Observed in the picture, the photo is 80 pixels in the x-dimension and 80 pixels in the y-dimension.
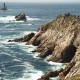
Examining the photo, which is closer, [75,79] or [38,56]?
[75,79]

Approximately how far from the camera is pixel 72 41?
85.4 meters

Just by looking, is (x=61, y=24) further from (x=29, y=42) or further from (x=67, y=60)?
(x=67, y=60)

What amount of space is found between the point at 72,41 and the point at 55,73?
18.3m

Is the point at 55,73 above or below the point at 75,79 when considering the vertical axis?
below

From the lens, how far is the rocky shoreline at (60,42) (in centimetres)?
7069

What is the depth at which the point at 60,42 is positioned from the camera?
90.6 metres

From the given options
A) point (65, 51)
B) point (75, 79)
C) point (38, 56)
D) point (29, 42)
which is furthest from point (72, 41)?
point (75, 79)

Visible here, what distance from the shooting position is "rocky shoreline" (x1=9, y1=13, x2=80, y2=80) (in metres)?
70.7

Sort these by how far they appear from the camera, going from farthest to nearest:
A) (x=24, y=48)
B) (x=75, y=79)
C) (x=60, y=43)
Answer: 1. (x=24, y=48)
2. (x=60, y=43)
3. (x=75, y=79)

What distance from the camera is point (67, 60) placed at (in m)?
84.1

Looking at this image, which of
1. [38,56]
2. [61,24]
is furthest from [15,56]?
[61,24]

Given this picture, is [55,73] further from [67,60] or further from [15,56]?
[15,56]

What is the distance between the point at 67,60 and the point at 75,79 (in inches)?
1272

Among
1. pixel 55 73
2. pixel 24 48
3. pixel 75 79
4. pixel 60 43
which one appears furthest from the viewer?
pixel 24 48
